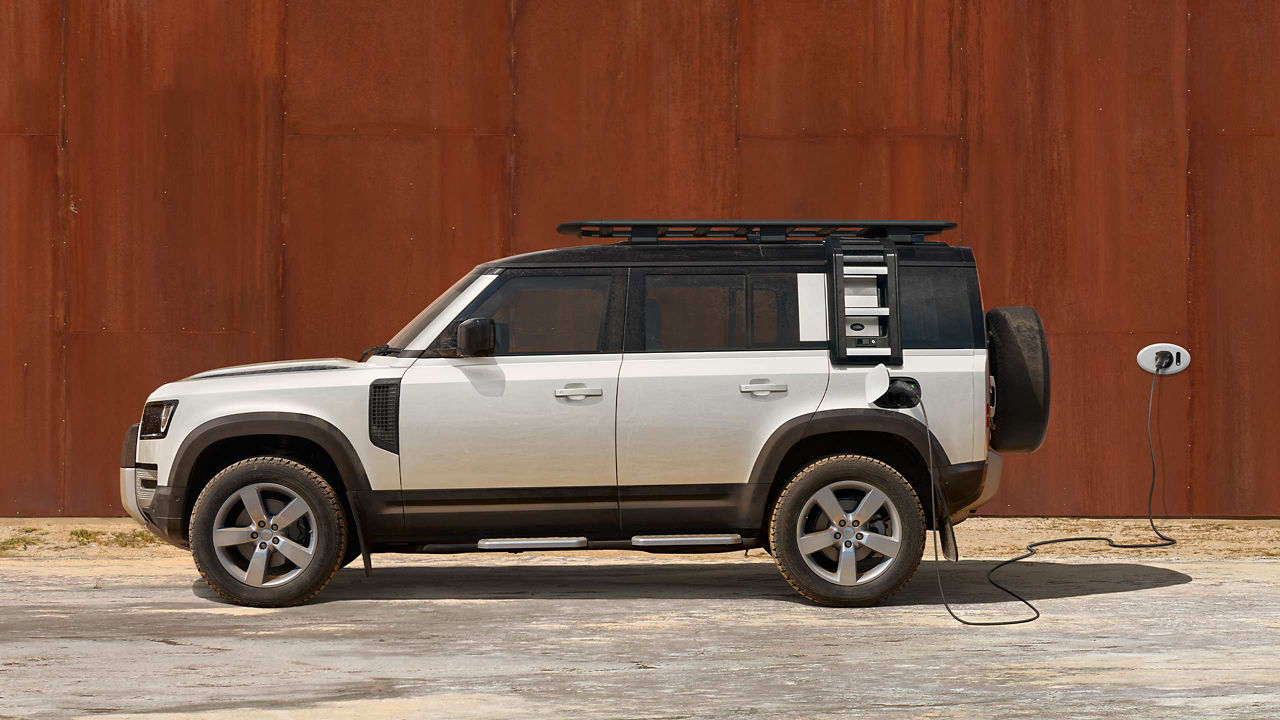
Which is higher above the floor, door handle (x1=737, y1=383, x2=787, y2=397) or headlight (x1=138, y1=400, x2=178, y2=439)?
door handle (x1=737, y1=383, x2=787, y2=397)

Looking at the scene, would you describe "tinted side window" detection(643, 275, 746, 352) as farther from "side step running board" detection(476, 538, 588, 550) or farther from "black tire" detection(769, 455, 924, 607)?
"side step running board" detection(476, 538, 588, 550)

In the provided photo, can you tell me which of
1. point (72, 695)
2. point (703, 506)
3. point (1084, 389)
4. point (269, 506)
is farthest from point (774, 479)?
point (1084, 389)

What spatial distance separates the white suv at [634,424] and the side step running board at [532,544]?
0.06 feet

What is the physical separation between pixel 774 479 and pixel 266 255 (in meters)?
6.07

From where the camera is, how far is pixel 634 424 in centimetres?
778

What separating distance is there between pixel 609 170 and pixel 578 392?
486 centimetres

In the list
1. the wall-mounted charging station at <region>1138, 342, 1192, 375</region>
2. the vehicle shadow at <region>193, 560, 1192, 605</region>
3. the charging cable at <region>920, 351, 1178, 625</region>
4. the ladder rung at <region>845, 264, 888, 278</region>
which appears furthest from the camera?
the wall-mounted charging station at <region>1138, 342, 1192, 375</region>

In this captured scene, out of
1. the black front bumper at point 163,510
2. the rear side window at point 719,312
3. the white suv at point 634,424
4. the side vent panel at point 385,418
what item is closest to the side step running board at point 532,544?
the white suv at point 634,424

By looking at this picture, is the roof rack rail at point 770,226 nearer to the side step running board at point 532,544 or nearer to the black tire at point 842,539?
the black tire at point 842,539

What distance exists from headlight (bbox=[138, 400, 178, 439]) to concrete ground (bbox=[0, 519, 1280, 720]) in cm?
100

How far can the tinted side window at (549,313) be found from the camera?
786 cm

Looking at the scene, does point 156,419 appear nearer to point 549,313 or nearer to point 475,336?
point 475,336

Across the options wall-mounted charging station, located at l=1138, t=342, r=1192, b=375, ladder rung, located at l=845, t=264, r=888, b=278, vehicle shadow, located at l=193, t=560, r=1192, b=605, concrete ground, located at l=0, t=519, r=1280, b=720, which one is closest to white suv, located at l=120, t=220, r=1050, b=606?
ladder rung, located at l=845, t=264, r=888, b=278

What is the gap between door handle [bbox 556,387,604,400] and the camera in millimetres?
7754
